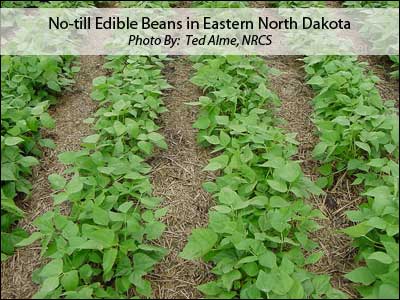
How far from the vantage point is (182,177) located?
324cm

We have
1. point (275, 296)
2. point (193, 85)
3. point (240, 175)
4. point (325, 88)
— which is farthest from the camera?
point (193, 85)

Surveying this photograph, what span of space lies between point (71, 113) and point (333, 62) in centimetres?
220

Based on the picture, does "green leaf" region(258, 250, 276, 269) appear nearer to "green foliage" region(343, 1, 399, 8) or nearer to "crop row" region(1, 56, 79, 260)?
"crop row" region(1, 56, 79, 260)

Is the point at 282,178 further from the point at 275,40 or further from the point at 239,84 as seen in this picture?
the point at 275,40

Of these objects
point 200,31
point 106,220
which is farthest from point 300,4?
point 106,220

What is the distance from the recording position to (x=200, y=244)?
7.91 ft

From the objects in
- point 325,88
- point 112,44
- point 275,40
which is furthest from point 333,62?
point 112,44

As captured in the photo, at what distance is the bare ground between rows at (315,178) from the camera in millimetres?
2635

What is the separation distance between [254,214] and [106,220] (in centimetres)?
81

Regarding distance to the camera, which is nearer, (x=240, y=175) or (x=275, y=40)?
(x=240, y=175)

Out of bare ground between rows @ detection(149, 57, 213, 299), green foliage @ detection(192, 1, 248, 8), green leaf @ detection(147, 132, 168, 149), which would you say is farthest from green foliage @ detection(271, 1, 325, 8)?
green leaf @ detection(147, 132, 168, 149)

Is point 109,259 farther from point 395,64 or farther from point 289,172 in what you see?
point 395,64

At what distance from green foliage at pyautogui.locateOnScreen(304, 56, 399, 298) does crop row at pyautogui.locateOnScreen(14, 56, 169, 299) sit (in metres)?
1.10

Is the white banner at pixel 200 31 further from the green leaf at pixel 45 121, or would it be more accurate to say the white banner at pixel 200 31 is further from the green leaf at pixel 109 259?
the green leaf at pixel 109 259
